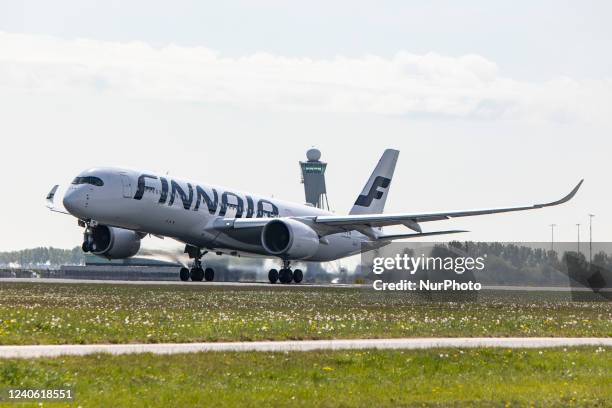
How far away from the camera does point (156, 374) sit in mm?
16266

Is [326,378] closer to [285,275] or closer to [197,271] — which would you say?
[285,275]

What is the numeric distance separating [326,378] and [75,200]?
119 feet

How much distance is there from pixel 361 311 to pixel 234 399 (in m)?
18.9

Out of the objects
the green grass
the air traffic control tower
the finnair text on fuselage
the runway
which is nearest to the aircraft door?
the finnair text on fuselage

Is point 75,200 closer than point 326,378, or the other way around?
point 326,378

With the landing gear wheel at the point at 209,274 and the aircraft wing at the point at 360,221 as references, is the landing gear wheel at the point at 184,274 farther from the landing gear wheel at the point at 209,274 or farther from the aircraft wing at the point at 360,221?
the aircraft wing at the point at 360,221

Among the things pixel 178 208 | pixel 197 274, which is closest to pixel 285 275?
pixel 197 274

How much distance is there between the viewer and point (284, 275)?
5969 centimetres

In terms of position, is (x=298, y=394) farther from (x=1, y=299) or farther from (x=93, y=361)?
(x=1, y=299)

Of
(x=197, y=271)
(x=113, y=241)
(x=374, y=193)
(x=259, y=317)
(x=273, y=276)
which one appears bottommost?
(x=259, y=317)

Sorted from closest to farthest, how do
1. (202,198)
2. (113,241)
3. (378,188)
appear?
(202,198) < (113,241) < (378,188)

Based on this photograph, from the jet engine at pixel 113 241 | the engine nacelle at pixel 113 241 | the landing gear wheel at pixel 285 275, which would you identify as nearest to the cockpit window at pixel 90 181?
the jet engine at pixel 113 241

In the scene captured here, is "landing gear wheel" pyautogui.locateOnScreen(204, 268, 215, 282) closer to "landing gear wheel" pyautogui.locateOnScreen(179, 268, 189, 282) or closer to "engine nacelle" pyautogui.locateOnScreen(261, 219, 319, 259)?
"landing gear wheel" pyautogui.locateOnScreen(179, 268, 189, 282)

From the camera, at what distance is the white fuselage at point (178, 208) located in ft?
169
